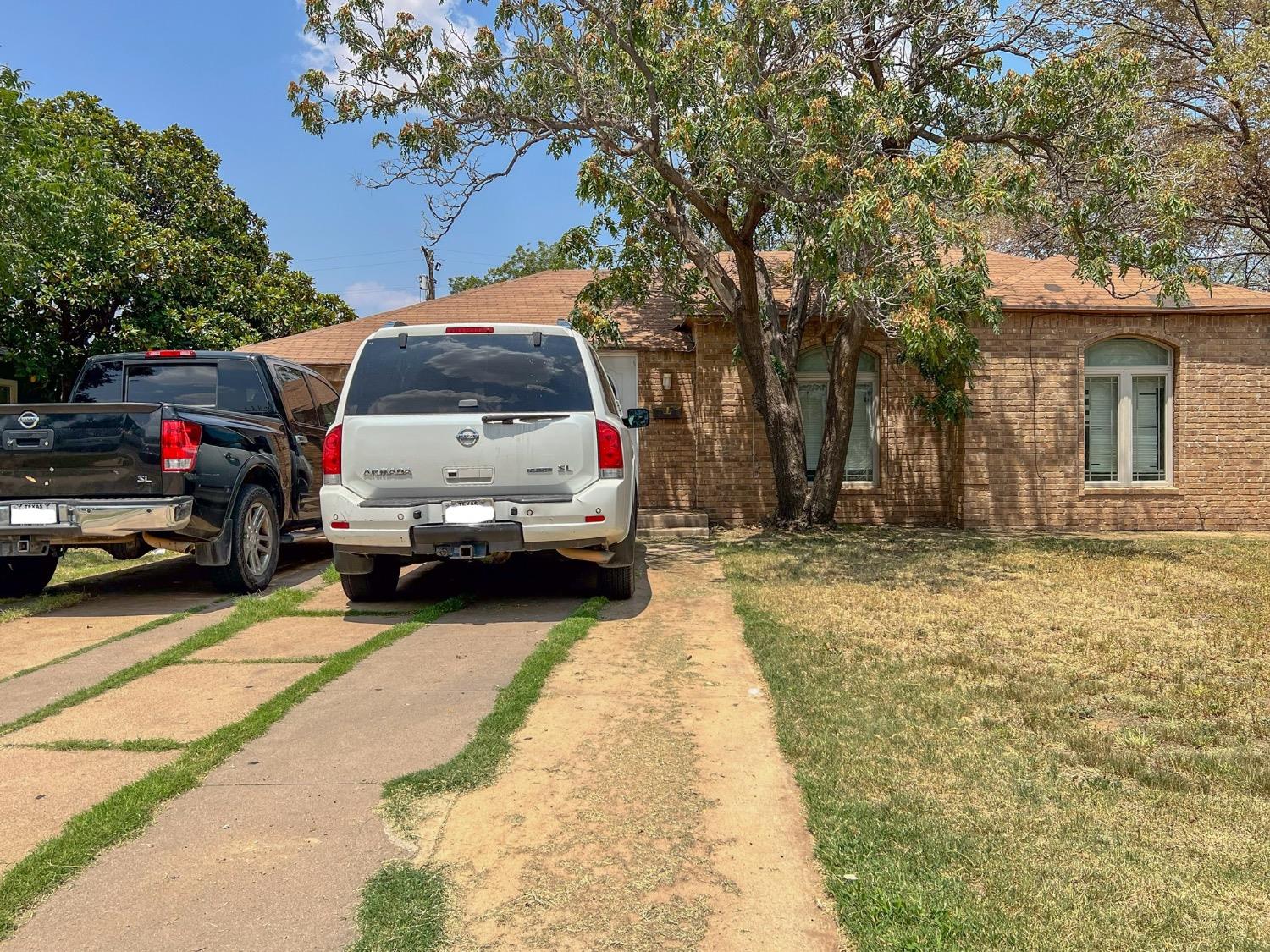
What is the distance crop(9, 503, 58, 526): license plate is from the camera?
6.38m

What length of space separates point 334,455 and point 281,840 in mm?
3565

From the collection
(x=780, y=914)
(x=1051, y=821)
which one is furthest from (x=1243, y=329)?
(x=780, y=914)

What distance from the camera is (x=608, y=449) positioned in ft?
20.2

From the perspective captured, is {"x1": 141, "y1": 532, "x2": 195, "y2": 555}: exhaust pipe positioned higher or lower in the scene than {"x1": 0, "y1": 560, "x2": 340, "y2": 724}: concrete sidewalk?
higher

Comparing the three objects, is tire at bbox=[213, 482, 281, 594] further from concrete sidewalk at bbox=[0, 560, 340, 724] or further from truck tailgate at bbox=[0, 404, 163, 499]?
truck tailgate at bbox=[0, 404, 163, 499]

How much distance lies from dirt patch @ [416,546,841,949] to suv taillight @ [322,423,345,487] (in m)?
2.36

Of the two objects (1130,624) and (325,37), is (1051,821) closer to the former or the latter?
(1130,624)

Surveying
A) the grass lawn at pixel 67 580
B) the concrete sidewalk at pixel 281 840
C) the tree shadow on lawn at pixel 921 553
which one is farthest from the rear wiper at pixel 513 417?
the grass lawn at pixel 67 580

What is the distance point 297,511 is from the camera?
8.33 metres

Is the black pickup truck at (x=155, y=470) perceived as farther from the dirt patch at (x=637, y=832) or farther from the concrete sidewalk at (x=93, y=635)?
the dirt patch at (x=637, y=832)

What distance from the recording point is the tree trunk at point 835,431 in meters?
12.0

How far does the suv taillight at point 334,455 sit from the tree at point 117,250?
5.85m

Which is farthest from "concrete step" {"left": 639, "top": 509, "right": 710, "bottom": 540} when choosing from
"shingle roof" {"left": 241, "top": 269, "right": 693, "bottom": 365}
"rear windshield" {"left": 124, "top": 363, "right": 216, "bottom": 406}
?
"rear windshield" {"left": 124, "top": 363, "right": 216, "bottom": 406}

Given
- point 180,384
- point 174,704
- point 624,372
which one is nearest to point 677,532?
point 624,372
